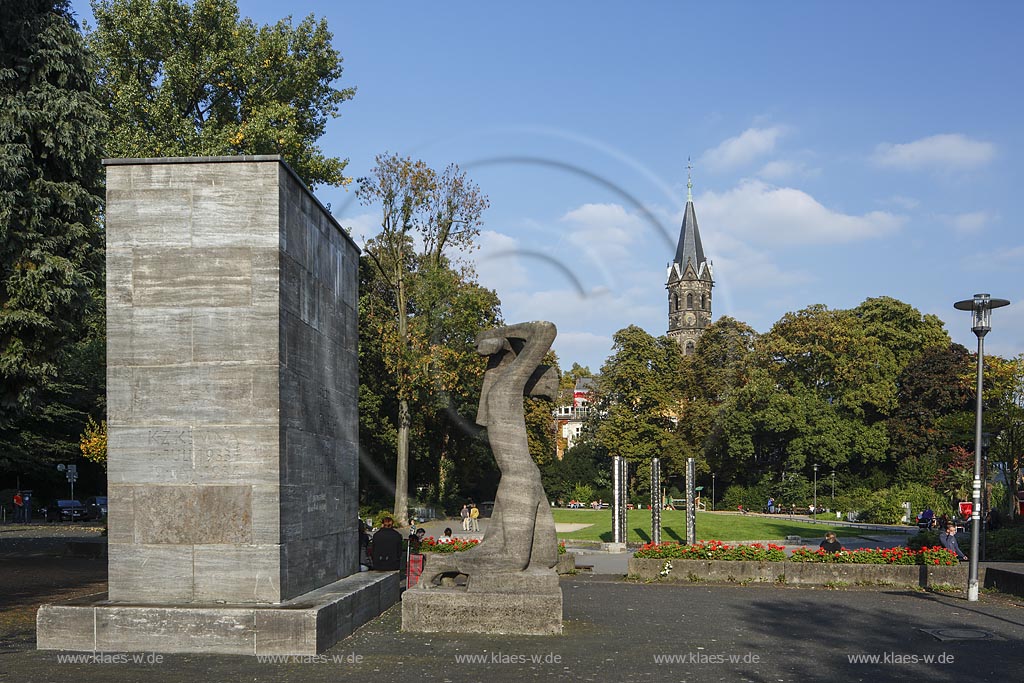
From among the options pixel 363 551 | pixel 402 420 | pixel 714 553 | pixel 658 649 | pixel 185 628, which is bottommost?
pixel 714 553

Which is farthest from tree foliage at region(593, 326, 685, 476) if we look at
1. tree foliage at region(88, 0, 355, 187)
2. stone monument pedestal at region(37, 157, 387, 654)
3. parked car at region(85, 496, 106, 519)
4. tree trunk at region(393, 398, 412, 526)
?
stone monument pedestal at region(37, 157, 387, 654)

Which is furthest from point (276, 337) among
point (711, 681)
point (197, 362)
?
point (711, 681)

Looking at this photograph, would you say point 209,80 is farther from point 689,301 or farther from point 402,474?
point 689,301

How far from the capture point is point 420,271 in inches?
1785

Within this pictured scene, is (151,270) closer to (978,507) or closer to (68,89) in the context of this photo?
(68,89)

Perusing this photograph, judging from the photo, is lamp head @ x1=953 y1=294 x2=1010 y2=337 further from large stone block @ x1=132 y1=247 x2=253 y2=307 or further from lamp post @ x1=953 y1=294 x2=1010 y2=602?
large stone block @ x1=132 y1=247 x2=253 y2=307

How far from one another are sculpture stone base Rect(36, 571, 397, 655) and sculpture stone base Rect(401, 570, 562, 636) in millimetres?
2386

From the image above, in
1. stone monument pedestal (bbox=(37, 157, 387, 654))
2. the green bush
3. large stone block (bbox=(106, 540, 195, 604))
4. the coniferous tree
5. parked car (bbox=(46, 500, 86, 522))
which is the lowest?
parked car (bbox=(46, 500, 86, 522))

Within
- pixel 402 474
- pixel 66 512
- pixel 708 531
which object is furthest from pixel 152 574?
pixel 66 512

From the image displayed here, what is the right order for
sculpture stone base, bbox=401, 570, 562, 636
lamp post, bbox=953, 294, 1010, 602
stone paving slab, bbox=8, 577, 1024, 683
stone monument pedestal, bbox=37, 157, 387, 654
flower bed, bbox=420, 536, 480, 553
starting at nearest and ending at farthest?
stone paving slab, bbox=8, 577, 1024, 683, stone monument pedestal, bbox=37, 157, 387, 654, sculpture stone base, bbox=401, 570, 562, 636, lamp post, bbox=953, 294, 1010, 602, flower bed, bbox=420, 536, 480, 553

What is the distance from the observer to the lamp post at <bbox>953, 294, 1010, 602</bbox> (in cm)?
1878

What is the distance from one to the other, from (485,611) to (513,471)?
A: 8.40ft

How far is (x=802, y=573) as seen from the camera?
865 inches

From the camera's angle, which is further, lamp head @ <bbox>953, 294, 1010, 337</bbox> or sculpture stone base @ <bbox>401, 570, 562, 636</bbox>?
lamp head @ <bbox>953, 294, 1010, 337</bbox>
